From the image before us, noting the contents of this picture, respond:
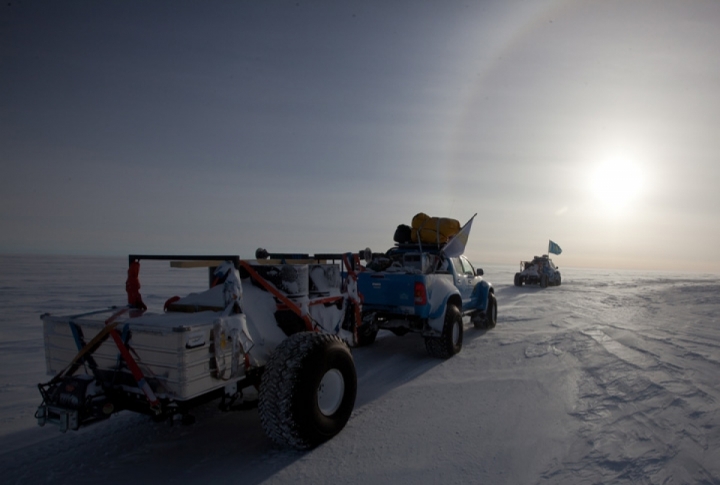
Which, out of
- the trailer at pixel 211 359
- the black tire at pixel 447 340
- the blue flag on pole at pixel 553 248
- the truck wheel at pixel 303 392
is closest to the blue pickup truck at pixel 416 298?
the black tire at pixel 447 340

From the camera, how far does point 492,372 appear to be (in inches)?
248

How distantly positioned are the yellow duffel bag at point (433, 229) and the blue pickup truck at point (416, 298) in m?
0.32

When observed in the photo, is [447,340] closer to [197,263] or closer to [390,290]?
[390,290]

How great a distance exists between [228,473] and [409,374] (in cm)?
349

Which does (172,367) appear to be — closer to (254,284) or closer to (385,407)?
(254,284)

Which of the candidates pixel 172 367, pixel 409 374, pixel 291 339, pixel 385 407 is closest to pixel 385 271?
pixel 409 374

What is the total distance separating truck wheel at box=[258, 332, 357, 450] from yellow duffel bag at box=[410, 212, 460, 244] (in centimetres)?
502

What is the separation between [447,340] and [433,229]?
8.29 feet

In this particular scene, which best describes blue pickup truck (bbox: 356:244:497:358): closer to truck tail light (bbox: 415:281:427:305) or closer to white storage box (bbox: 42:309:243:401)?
truck tail light (bbox: 415:281:427:305)

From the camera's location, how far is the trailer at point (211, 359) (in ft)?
10.5

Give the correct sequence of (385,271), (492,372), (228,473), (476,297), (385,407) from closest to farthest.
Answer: (228,473) < (385,407) < (492,372) < (385,271) < (476,297)

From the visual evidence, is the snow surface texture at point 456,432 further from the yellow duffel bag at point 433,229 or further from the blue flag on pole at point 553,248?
the blue flag on pole at point 553,248

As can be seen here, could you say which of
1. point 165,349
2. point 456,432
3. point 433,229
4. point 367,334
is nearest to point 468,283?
point 433,229

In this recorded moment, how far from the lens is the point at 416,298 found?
716 centimetres
